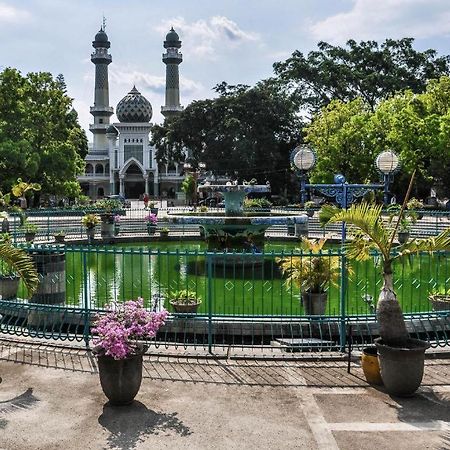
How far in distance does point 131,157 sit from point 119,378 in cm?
7701

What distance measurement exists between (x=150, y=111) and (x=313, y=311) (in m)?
74.0

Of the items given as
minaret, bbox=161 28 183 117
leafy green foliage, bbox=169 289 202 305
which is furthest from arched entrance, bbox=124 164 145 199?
leafy green foliage, bbox=169 289 202 305

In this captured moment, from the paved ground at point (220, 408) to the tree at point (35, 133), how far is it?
33.1m

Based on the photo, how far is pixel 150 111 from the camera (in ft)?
267

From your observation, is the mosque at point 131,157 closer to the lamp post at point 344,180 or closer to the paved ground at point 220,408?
the lamp post at point 344,180

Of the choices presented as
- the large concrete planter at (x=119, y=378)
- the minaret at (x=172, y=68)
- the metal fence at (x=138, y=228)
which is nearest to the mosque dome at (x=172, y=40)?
the minaret at (x=172, y=68)

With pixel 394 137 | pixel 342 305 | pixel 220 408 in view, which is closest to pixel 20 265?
pixel 220 408

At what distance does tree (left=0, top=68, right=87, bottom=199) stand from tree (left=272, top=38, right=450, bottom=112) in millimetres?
24775

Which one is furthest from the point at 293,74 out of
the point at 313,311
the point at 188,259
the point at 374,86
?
the point at 313,311

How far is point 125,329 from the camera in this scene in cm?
700

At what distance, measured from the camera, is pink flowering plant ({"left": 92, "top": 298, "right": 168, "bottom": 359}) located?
22.6 feet

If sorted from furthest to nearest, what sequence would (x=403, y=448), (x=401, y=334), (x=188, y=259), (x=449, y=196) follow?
1. (x=449, y=196)
2. (x=188, y=259)
3. (x=401, y=334)
4. (x=403, y=448)

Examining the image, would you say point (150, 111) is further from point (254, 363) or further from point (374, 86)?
point (254, 363)

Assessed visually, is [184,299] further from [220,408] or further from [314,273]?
[220,408]
